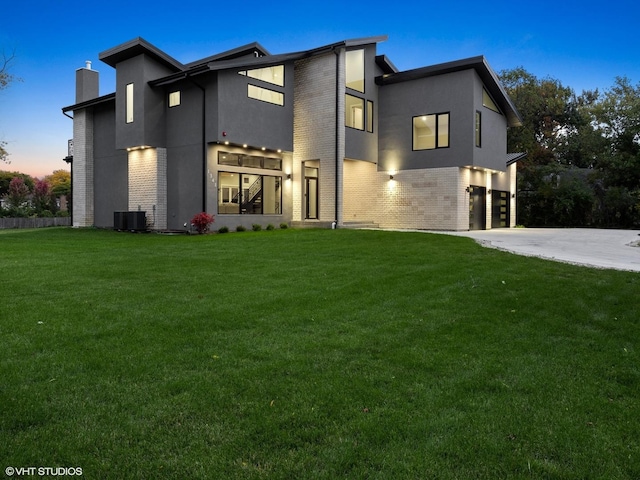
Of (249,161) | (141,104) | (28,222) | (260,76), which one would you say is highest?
(260,76)

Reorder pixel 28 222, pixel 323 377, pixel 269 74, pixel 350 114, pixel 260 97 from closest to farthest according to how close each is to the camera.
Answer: pixel 323 377 < pixel 260 97 < pixel 269 74 < pixel 350 114 < pixel 28 222

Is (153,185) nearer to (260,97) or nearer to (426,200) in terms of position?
(260,97)

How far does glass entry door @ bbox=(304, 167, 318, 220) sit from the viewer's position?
20.6 m

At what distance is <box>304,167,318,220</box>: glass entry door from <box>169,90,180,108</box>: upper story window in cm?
606

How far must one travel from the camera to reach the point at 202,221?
16.8 meters

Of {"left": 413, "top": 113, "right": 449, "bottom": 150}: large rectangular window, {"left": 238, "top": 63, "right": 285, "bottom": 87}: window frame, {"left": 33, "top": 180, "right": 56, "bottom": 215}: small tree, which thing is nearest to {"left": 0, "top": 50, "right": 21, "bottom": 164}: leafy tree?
{"left": 238, "top": 63, "right": 285, "bottom": 87}: window frame

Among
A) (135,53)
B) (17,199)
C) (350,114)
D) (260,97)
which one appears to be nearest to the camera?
(260,97)

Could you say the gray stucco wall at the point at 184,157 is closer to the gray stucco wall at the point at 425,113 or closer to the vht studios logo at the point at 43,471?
the gray stucco wall at the point at 425,113

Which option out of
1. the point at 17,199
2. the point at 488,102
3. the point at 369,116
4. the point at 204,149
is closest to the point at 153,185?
the point at 204,149

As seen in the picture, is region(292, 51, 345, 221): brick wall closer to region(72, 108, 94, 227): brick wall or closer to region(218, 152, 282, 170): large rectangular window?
region(218, 152, 282, 170): large rectangular window

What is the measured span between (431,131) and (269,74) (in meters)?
7.31

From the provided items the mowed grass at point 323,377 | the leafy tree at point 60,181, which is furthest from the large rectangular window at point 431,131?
the leafy tree at point 60,181

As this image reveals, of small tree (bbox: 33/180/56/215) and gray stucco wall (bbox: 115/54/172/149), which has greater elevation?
gray stucco wall (bbox: 115/54/172/149)

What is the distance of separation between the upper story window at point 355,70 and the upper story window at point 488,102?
542cm
